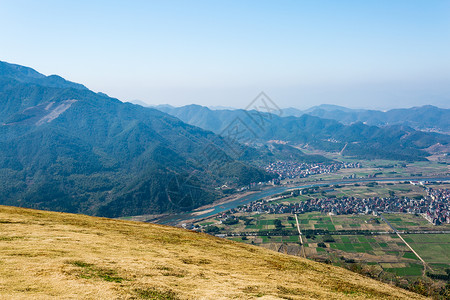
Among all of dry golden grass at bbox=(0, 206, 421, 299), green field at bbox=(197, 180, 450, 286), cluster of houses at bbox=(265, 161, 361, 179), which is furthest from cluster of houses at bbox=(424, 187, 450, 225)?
dry golden grass at bbox=(0, 206, 421, 299)

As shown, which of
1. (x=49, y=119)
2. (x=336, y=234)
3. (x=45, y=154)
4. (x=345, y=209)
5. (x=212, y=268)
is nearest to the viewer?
(x=212, y=268)

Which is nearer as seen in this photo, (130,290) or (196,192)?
(130,290)

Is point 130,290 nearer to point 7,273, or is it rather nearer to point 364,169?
point 7,273

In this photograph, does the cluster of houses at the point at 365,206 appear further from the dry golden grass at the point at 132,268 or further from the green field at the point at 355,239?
the dry golden grass at the point at 132,268

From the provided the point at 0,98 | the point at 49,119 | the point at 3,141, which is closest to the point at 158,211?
the point at 3,141

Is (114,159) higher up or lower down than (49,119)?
lower down

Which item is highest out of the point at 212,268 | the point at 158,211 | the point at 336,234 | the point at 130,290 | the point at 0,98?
the point at 0,98

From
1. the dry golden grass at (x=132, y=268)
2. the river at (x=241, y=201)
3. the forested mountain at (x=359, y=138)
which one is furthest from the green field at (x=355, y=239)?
the forested mountain at (x=359, y=138)

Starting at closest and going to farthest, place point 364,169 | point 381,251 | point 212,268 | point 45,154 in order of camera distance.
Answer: point 212,268 → point 381,251 → point 45,154 → point 364,169
